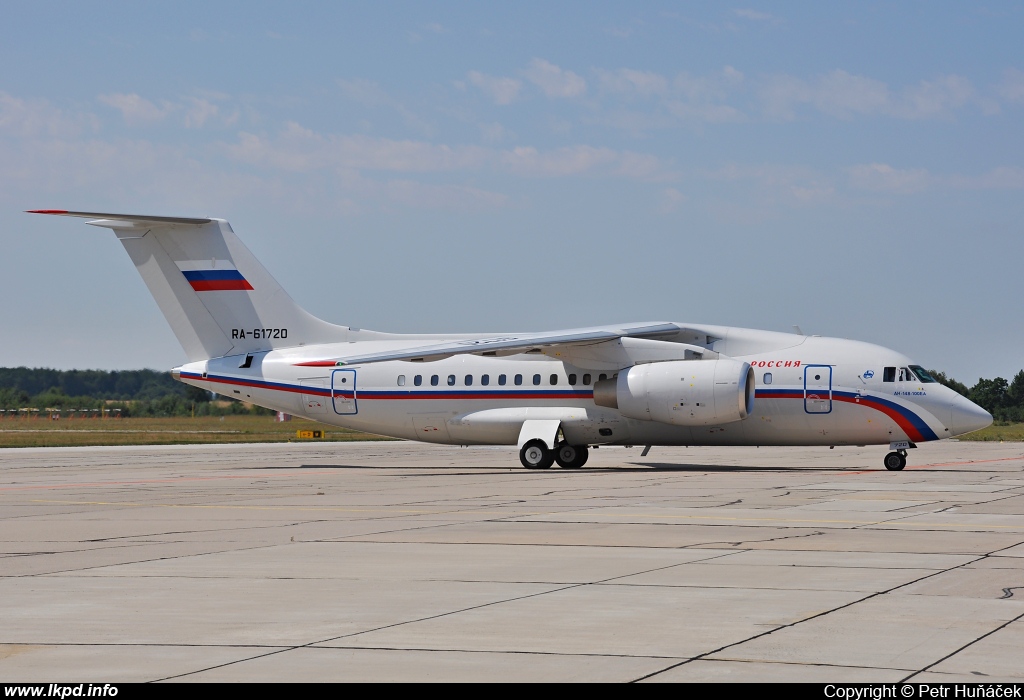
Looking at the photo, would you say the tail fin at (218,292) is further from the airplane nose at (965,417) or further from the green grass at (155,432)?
the green grass at (155,432)

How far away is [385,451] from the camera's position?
40.5 meters

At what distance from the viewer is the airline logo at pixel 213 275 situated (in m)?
29.9

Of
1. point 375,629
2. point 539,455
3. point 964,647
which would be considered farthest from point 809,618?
point 539,455

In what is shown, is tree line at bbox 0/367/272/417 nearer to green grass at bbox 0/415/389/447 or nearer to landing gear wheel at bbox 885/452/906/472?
green grass at bbox 0/415/389/447

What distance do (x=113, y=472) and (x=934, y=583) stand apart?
21.8m

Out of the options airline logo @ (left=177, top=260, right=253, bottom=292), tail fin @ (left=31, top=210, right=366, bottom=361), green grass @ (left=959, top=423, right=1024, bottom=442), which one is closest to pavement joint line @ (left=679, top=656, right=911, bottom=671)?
tail fin @ (left=31, top=210, right=366, bottom=361)

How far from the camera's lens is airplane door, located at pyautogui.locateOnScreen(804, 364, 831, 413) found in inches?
1027

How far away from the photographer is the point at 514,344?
2569cm

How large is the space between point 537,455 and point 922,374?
859 cm

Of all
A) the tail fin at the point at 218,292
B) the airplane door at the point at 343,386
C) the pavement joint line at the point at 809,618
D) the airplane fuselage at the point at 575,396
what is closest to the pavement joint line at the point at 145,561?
the pavement joint line at the point at 809,618

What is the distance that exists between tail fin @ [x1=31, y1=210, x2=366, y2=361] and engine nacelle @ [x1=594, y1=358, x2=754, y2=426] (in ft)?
25.5

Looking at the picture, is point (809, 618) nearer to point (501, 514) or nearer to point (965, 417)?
point (501, 514)
